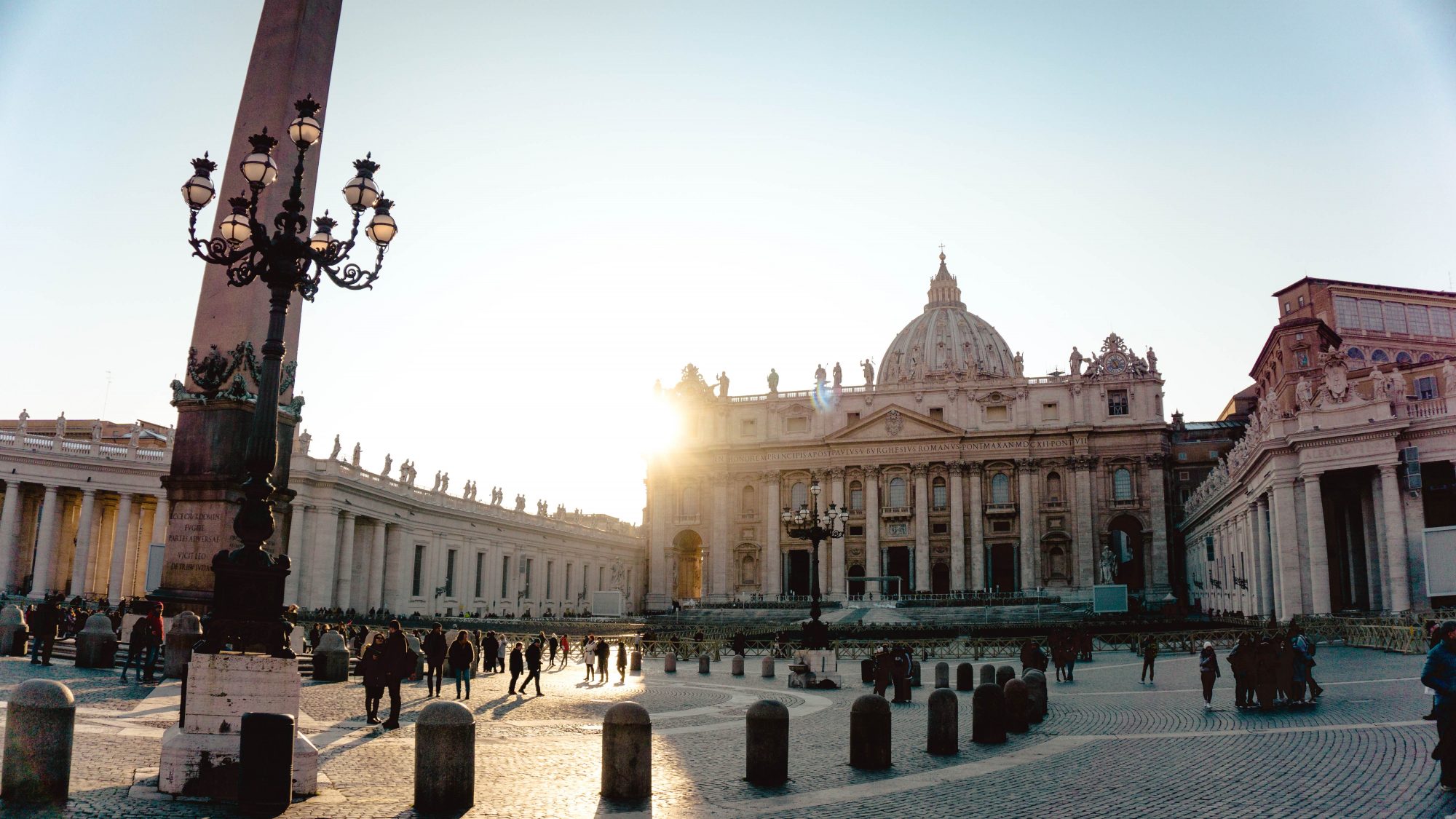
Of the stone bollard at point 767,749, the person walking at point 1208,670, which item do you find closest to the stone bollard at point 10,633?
the stone bollard at point 767,749

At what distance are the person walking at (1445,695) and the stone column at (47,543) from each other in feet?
159

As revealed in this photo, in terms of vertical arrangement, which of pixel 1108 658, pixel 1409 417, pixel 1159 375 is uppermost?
pixel 1159 375

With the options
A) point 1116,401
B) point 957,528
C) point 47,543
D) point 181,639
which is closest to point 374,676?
point 181,639

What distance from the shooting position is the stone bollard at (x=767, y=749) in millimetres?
9625

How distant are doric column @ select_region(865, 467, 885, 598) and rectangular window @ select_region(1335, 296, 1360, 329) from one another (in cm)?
3043

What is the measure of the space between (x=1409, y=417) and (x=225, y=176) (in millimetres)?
32852

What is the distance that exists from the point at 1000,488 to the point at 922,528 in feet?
21.5

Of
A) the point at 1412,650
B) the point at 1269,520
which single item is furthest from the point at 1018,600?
the point at 1412,650

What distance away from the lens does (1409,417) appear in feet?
99.3

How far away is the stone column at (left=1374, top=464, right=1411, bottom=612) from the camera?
95.1 feet

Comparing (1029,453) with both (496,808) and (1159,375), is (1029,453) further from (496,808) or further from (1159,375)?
(496,808)

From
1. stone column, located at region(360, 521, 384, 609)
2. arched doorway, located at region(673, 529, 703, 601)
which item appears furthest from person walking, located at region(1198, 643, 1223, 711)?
arched doorway, located at region(673, 529, 703, 601)

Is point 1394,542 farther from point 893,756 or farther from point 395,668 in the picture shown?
point 395,668

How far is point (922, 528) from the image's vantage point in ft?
230
